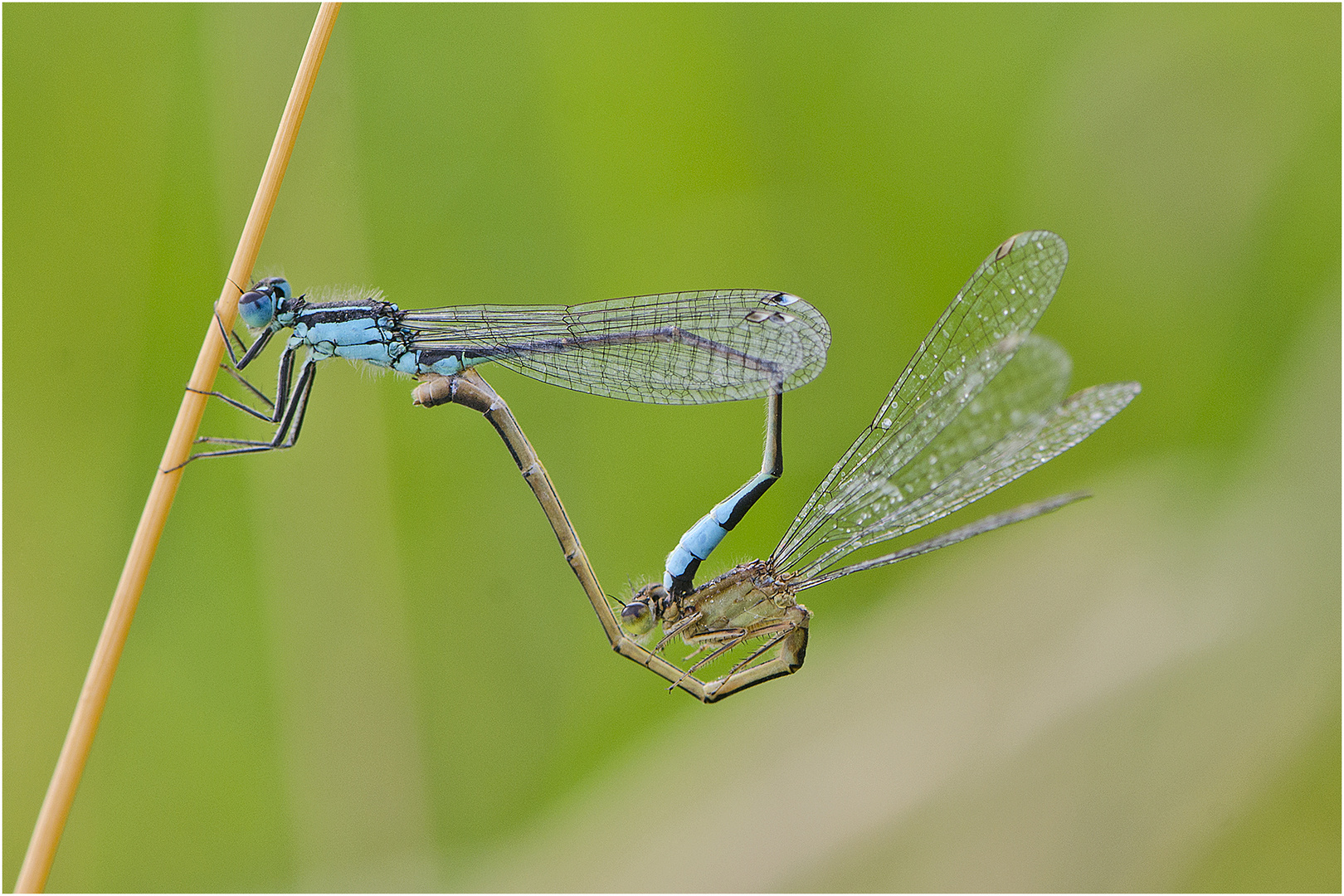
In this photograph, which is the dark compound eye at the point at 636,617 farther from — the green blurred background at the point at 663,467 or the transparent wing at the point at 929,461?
the green blurred background at the point at 663,467

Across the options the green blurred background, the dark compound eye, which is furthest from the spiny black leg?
the dark compound eye

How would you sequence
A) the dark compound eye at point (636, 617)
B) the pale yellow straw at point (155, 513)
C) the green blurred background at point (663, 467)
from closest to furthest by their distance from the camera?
the pale yellow straw at point (155, 513), the dark compound eye at point (636, 617), the green blurred background at point (663, 467)

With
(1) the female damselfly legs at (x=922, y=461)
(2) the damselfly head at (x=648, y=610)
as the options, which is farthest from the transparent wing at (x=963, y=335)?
(2) the damselfly head at (x=648, y=610)

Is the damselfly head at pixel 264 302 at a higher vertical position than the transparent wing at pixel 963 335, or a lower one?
higher

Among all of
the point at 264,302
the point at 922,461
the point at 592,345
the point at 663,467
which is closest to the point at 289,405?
the point at 264,302

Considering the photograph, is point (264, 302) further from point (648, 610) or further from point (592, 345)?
point (648, 610)

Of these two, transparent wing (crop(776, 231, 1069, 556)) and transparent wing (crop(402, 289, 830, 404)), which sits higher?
transparent wing (crop(402, 289, 830, 404))

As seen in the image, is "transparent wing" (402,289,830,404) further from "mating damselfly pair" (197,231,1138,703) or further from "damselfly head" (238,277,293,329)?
"damselfly head" (238,277,293,329)
